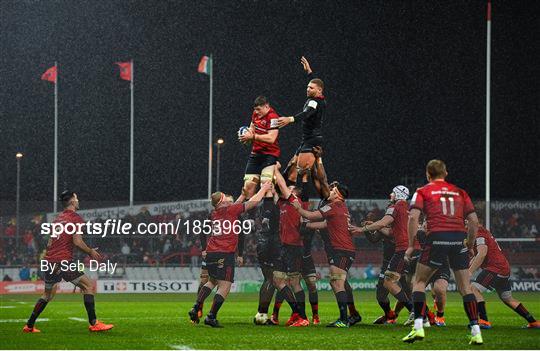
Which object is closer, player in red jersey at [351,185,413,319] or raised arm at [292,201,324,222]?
raised arm at [292,201,324,222]

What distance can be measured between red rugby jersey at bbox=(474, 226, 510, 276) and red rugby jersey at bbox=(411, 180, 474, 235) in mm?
4219

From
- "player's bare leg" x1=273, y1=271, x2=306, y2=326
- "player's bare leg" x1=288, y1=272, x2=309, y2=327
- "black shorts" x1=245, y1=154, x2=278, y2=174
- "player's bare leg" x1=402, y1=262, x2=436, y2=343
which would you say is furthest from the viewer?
"player's bare leg" x1=273, y1=271, x2=306, y2=326

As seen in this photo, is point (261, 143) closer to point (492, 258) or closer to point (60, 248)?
point (60, 248)

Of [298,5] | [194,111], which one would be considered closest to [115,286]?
[298,5]

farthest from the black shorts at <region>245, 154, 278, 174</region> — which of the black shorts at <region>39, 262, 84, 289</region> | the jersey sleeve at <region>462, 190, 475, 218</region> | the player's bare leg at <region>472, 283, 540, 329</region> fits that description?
the player's bare leg at <region>472, 283, 540, 329</region>

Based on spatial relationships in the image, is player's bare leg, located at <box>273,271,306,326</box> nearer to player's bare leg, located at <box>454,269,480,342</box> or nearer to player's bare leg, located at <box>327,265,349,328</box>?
player's bare leg, located at <box>327,265,349,328</box>

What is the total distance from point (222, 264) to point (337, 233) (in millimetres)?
2628

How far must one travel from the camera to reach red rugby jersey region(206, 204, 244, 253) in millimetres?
17734

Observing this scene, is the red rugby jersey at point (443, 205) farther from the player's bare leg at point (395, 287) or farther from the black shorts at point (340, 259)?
the player's bare leg at point (395, 287)

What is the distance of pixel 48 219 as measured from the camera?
123 ft

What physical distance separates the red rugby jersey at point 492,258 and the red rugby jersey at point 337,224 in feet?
9.40

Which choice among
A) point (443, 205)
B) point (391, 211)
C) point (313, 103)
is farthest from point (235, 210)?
point (443, 205)

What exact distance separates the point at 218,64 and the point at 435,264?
6856 centimetres

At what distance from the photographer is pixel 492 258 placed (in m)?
18.0
